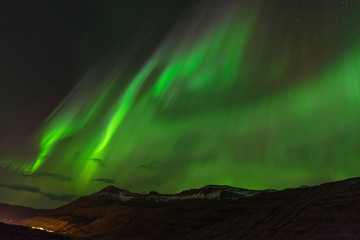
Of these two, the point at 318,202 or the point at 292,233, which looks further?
the point at 318,202

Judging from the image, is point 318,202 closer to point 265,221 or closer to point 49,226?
point 265,221

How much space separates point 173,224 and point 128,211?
5385 centimetres

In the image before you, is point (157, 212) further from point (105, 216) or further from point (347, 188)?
point (347, 188)

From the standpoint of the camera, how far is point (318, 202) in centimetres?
8700

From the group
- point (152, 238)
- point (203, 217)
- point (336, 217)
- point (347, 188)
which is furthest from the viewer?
point (203, 217)

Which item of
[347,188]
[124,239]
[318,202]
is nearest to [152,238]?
[124,239]

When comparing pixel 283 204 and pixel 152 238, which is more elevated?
pixel 283 204

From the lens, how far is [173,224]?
121250 mm

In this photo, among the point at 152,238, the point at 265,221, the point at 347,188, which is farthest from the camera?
the point at 152,238


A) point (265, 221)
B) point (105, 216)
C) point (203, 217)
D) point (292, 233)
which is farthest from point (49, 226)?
point (292, 233)

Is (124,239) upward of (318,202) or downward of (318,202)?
downward

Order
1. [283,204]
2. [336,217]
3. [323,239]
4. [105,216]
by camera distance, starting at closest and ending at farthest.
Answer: [323,239] < [336,217] < [283,204] < [105,216]

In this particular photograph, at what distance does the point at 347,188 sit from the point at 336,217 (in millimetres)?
14964

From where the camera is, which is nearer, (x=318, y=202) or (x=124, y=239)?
(x=318, y=202)
